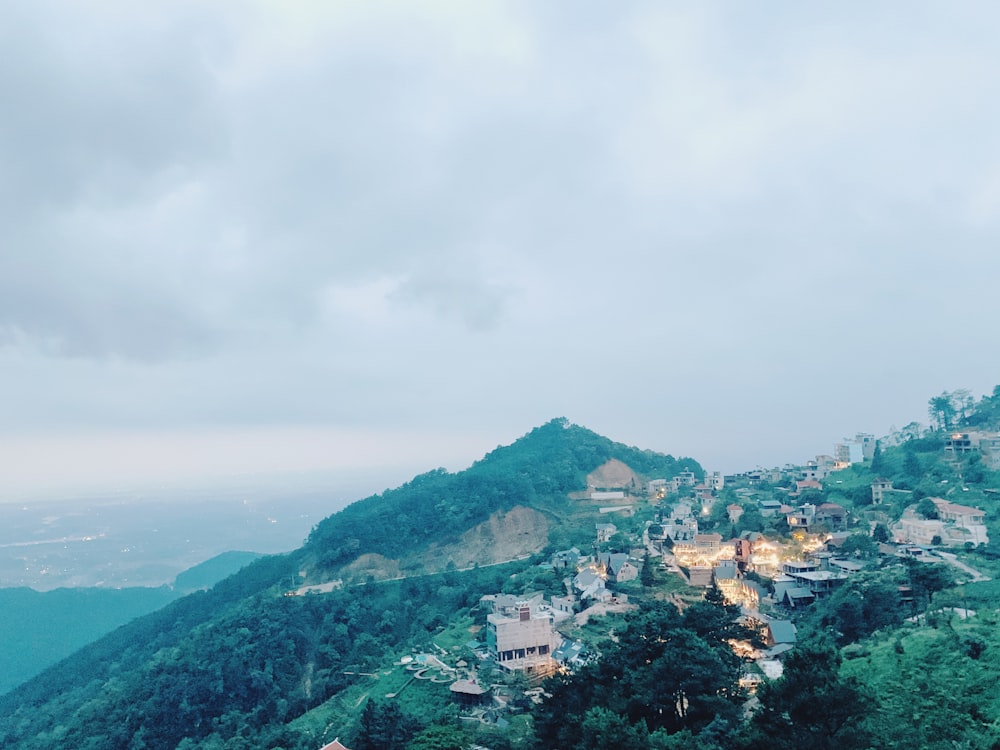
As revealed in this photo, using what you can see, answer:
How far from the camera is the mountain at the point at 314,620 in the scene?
35.3 metres

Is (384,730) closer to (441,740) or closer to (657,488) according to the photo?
(441,740)

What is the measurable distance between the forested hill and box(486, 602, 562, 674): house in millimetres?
31798

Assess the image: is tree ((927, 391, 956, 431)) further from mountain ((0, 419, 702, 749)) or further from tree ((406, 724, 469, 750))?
tree ((406, 724, 469, 750))

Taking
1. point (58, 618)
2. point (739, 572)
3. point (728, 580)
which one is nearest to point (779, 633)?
point (728, 580)

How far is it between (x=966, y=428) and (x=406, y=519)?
45404 mm

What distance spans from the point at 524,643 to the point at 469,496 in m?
36.7

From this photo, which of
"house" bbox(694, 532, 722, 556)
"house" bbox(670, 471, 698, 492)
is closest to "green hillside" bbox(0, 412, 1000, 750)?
"house" bbox(694, 532, 722, 556)

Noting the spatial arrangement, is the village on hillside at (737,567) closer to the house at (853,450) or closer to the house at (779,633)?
the house at (779,633)

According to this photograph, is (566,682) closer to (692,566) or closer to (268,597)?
(692,566)

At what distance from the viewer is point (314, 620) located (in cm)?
4428

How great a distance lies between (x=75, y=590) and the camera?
3435 inches

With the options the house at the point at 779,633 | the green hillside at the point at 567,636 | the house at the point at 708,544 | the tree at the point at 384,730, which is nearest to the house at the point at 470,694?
the green hillside at the point at 567,636

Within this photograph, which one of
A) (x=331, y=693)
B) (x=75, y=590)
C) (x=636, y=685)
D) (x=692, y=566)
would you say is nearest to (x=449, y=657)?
(x=331, y=693)

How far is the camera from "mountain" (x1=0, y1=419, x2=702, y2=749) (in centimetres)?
3528
